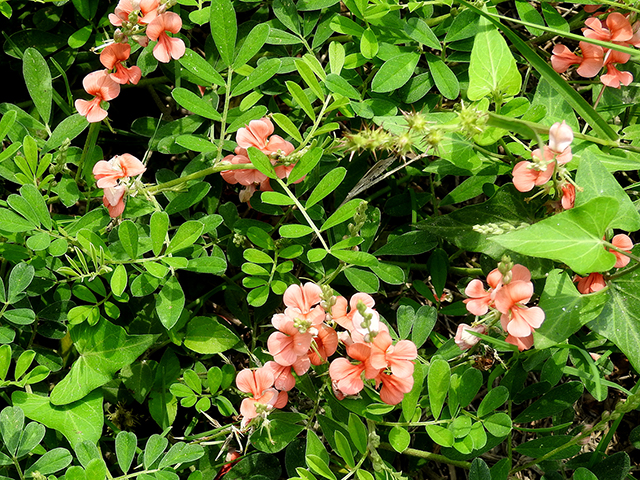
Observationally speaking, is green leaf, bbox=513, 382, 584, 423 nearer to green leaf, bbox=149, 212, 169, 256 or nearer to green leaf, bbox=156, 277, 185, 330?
green leaf, bbox=156, 277, 185, 330

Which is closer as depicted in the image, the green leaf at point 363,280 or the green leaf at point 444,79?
the green leaf at point 363,280

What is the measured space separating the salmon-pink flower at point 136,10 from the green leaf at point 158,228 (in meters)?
0.52

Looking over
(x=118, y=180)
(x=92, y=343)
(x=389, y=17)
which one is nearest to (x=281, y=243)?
(x=118, y=180)

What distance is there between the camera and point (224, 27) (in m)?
1.75

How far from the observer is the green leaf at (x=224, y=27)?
5.65ft

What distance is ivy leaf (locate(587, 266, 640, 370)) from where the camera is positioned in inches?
59.2

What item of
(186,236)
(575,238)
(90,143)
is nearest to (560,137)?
(575,238)

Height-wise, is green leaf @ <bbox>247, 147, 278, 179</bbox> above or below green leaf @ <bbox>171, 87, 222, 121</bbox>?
below

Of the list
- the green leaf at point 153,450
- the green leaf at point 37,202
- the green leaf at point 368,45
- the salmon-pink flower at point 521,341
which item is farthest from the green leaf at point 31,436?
the green leaf at point 368,45

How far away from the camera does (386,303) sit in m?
2.14

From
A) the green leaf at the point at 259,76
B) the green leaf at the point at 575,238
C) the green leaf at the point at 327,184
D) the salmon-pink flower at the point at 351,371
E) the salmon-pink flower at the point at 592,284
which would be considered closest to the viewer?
the green leaf at the point at 575,238

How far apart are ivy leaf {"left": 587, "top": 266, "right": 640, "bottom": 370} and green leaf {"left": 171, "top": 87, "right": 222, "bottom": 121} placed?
117 centimetres

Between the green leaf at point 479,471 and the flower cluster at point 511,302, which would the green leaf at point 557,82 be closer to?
the flower cluster at point 511,302

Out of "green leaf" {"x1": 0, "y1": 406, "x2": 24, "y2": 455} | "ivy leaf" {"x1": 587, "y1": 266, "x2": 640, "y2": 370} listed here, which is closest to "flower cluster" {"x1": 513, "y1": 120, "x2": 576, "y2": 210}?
"ivy leaf" {"x1": 587, "y1": 266, "x2": 640, "y2": 370}
